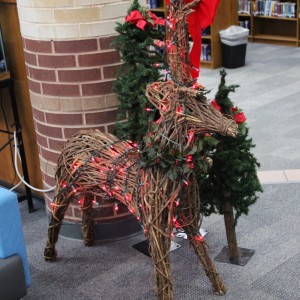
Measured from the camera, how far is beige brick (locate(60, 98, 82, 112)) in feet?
10.8

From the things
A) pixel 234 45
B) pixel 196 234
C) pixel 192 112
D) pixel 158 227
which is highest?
pixel 192 112

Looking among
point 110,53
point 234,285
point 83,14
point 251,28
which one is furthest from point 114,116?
point 251,28

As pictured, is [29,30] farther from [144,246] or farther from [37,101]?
[144,246]

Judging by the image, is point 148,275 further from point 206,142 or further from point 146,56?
point 146,56

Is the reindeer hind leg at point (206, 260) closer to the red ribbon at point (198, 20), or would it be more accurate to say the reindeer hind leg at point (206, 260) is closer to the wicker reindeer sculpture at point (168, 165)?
the wicker reindeer sculpture at point (168, 165)

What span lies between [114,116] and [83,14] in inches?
24.9

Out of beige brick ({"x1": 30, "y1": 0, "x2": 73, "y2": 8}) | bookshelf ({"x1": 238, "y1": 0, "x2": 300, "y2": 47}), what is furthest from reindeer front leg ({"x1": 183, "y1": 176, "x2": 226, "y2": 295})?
bookshelf ({"x1": 238, "y1": 0, "x2": 300, "y2": 47})

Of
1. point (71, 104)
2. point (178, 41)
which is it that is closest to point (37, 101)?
point (71, 104)

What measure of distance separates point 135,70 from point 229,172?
0.76m

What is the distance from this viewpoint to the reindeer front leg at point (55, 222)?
312 centimetres

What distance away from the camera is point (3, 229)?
265cm

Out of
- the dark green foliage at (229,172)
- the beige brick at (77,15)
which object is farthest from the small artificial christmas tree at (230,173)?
the beige brick at (77,15)

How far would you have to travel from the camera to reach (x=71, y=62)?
3.21 m

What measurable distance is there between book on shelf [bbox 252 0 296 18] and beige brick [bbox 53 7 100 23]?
261 inches
